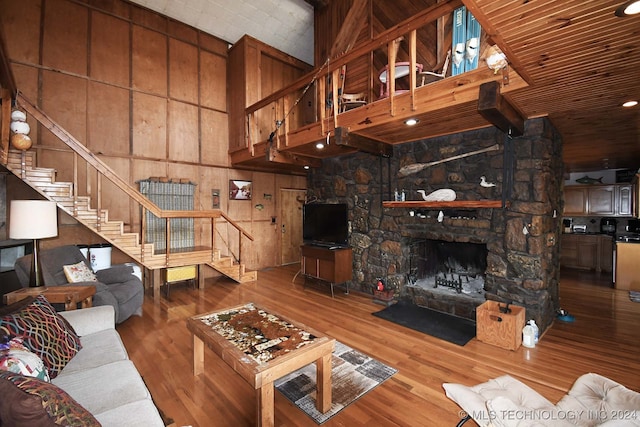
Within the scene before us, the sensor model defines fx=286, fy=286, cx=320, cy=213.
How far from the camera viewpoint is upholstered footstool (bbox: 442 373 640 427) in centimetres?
181

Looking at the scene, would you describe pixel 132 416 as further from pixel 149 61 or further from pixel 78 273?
pixel 149 61

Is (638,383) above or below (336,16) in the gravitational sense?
below

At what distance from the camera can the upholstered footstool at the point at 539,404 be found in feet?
5.95

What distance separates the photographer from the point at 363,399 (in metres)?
2.27

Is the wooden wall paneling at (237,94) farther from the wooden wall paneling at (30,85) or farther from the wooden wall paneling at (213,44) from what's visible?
the wooden wall paneling at (30,85)

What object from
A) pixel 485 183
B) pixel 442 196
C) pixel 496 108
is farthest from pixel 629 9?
pixel 442 196

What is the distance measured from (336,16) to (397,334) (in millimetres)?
5949

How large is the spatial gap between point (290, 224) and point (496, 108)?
19.0 feet

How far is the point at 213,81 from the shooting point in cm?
635

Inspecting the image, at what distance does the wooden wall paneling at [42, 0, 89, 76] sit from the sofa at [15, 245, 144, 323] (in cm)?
312

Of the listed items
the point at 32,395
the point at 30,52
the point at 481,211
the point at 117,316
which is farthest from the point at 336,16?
the point at 32,395

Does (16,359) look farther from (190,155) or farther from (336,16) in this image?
(336,16)

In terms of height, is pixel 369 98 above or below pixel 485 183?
above

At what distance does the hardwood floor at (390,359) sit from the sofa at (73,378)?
1.87 feet
